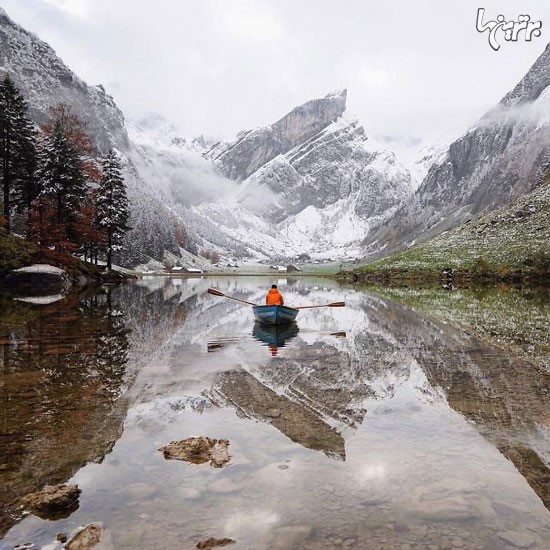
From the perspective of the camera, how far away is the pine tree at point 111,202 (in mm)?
68312

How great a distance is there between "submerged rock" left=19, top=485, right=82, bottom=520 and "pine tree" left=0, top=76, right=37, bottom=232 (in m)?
48.6

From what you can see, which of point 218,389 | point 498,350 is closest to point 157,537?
point 218,389

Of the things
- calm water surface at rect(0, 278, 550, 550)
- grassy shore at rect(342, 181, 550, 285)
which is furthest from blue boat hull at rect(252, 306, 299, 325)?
grassy shore at rect(342, 181, 550, 285)

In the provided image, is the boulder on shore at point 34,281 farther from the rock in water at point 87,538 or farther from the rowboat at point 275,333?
the rock in water at point 87,538

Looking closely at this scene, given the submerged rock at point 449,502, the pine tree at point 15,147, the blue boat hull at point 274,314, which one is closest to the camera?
the submerged rock at point 449,502

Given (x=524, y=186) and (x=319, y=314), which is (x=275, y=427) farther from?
(x=524, y=186)

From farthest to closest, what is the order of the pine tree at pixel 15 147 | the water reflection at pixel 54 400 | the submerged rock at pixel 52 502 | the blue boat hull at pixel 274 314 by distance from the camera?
the pine tree at pixel 15 147
the blue boat hull at pixel 274 314
the water reflection at pixel 54 400
the submerged rock at pixel 52 502

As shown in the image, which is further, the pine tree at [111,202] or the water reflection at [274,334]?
the pine tree at [111,202]

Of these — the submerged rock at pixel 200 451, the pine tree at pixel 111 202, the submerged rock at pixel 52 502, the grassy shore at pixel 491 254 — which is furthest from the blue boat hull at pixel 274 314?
the grassy shore at pixel 491 254

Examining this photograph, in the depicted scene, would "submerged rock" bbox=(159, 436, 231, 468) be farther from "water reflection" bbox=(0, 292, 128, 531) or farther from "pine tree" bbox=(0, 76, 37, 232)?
"pine tree" bbox=(0, 76, 37, 232)

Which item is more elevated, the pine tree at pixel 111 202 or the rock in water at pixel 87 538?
the pine tree at pixel 111 202

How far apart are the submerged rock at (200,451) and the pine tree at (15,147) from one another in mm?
47810

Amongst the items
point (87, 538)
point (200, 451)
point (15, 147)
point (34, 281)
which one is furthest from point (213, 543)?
point (15, 147)

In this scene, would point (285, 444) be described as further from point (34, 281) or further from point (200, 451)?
point (34, 281)
